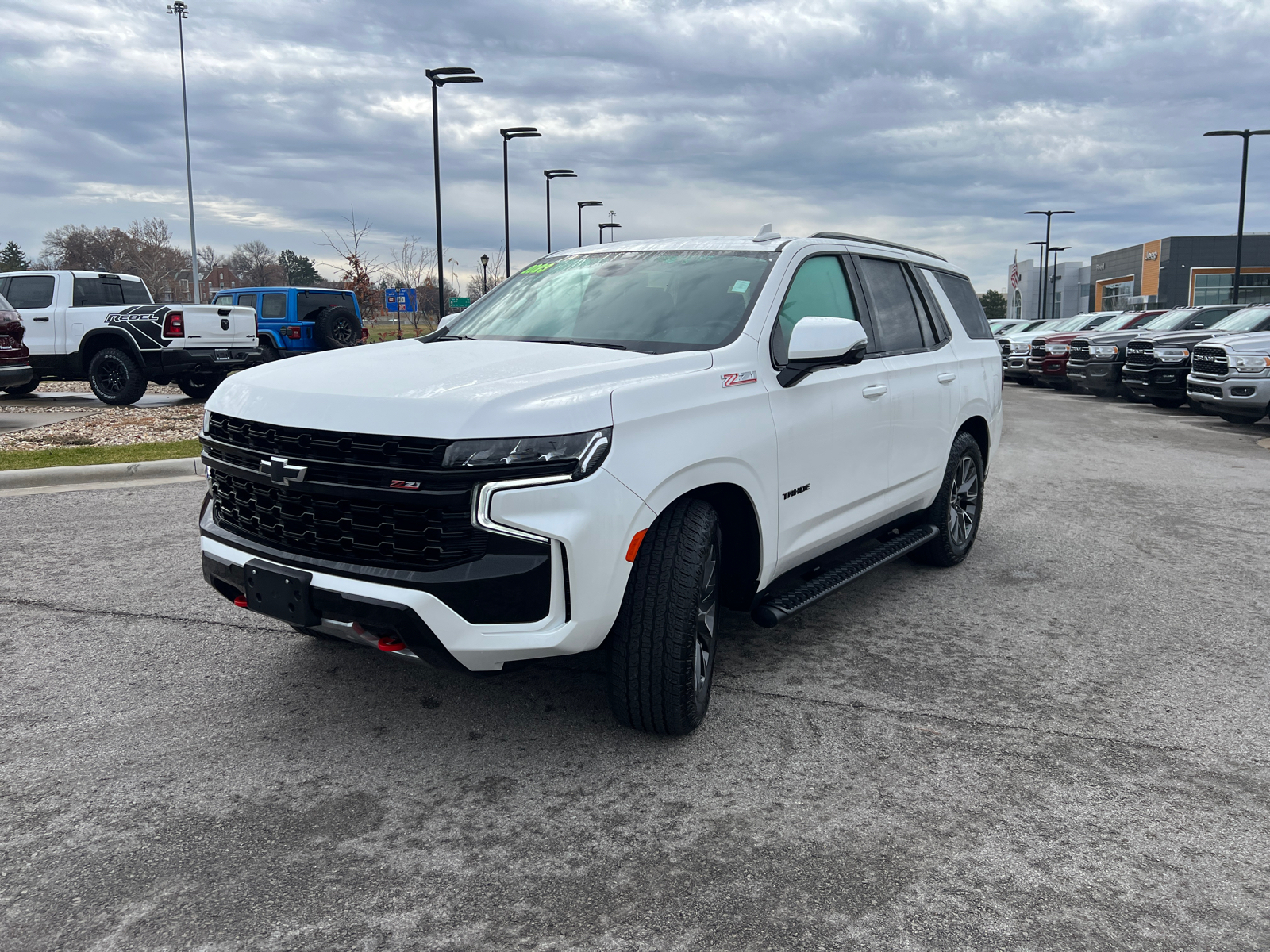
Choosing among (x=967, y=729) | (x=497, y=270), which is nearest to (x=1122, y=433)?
(x=967, y=729)

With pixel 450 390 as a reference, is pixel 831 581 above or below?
below

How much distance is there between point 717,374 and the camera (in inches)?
140

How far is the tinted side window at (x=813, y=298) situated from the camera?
399cm

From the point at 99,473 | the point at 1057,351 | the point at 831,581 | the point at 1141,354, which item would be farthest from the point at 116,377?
the point at 1057,351

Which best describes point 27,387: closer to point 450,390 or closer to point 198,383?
point 198,383

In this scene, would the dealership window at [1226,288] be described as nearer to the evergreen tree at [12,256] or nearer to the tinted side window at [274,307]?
the tinted side window at [274,307]

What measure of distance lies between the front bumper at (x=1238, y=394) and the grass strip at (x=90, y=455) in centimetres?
1331

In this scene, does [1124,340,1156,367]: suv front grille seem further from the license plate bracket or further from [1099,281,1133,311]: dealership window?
[1099,281,1133,311]: dealership window

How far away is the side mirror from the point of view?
12.2 feet

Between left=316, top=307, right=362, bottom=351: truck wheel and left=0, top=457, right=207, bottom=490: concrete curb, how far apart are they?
1178cm

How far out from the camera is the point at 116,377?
14.8 metres

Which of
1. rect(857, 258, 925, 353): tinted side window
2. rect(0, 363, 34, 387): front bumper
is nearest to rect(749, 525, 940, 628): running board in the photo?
rect(857, 258, 925, 353): tinted side window

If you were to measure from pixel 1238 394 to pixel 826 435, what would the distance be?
40.4ft

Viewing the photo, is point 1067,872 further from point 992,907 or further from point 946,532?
point 946,532
